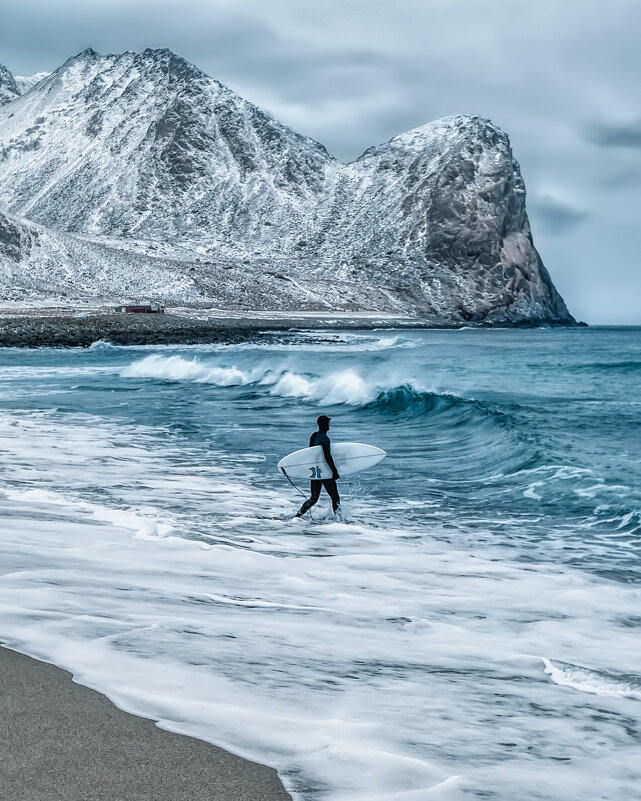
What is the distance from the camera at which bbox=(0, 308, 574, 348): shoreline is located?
72625 mm

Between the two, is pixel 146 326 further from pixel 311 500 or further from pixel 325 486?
pixel 325 486

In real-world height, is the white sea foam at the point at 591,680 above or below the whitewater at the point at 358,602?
below

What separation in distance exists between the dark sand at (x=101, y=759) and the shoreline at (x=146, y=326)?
212 ft

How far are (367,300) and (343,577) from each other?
531 ft

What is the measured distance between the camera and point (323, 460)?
11.0 metres

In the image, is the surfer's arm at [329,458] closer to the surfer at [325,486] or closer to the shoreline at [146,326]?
the surfer at [325,486]

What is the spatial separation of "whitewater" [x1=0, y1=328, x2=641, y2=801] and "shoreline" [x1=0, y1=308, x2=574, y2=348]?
181 ft

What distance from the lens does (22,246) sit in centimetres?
15012

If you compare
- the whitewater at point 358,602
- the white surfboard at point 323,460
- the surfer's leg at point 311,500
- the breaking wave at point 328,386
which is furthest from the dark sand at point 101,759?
the breaking wave at point 328,386

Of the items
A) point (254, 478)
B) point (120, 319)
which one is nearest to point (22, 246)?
point (120, 319)

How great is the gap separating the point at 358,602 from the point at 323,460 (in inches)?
153

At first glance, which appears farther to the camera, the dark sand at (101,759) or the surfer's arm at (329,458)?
the surfer's arm at (329,458)

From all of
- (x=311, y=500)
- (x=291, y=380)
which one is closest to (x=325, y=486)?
(x=311, y=500)

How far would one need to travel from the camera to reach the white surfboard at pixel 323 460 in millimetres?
10984
